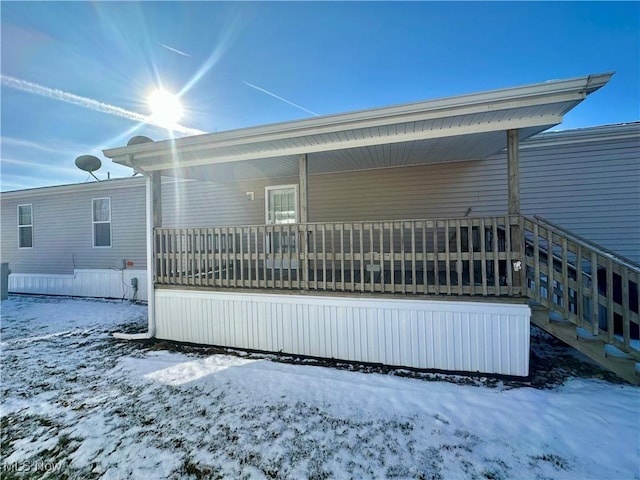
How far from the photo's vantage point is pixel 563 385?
3381 millimetres

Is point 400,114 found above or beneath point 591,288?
above

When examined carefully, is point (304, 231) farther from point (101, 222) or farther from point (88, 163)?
point (88, 163)

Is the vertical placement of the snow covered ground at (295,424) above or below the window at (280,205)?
below

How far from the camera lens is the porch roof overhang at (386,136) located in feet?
10.4

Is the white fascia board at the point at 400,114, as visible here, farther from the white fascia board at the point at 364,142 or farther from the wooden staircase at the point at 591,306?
the wooden staircase at the point at 591,306

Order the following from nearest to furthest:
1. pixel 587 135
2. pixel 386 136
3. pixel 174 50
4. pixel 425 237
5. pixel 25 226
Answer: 1. pixel 386 136
2. pixel 425 237
3. pixel 587 135
4. pixel 174 50
5. pixel 25 226

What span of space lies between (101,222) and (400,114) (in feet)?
33.0

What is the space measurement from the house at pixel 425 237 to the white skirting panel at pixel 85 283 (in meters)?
4.38

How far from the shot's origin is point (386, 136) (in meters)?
3.97

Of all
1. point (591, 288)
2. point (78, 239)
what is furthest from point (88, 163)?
point (591, 288)

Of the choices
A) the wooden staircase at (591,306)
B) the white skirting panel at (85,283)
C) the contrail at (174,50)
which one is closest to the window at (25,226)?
the white skirting panel at (85,283)

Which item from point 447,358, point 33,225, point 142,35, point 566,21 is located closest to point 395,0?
point 566,21

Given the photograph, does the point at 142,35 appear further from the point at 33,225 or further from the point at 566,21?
the point at 566,21

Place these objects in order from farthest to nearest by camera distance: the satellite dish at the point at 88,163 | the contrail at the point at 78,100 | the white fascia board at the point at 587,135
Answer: the satellite dish at the point at 88,163, the contrail at the point at 78,100, the white fascia board at the point at 587,135
